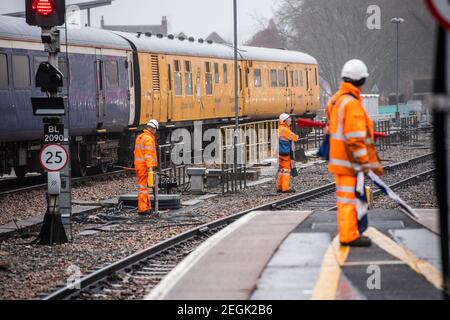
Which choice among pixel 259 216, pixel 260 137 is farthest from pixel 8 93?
pixel 260 137

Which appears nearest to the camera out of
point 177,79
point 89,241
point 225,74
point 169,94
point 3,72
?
point 89,241

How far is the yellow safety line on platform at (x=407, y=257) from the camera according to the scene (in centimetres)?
855

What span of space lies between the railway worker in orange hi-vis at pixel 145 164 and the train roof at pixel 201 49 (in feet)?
35.7

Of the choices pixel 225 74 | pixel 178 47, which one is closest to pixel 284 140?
pixel 178 47

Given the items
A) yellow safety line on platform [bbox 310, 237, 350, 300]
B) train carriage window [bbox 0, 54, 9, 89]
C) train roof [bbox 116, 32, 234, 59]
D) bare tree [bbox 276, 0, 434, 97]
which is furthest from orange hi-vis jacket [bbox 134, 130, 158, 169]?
bare tree [bbox 276, 0, 434, 97]

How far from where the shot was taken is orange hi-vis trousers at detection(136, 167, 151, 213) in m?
18.3

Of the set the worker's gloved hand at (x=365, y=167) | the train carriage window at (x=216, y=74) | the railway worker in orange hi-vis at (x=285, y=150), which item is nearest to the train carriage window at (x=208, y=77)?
the train carriage window at (x=216, y=74)

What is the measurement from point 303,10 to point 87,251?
242 feet

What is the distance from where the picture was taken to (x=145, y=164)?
18.4m

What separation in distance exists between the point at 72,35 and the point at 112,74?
2.68 meters

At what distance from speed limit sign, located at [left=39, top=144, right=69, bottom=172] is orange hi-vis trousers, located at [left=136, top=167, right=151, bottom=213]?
330cm

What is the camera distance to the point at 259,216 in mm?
14430

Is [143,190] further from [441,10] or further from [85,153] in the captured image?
[441,10]
